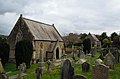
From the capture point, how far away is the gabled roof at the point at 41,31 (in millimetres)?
34700

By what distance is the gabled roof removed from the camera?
3470 cm

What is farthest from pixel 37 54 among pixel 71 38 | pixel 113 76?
pixel 71 38

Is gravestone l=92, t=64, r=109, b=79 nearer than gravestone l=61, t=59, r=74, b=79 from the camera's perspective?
No

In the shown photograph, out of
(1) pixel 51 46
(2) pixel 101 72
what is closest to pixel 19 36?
(1) pixel 51 46

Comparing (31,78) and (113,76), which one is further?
(31,78)

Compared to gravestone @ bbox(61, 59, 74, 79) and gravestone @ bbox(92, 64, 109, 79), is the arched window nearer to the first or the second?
gravestone @ bbox(61, 59, 74, 79)

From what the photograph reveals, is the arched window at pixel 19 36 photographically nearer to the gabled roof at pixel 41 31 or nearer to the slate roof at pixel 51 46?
the gabled roof at pixel 41 31

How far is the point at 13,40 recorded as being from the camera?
35250 mm

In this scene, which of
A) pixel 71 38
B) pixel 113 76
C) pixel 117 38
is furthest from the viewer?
pixel 71 38

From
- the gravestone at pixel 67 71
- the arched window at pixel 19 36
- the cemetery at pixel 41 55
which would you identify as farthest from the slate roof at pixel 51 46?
the gravestone at pixel 67 71

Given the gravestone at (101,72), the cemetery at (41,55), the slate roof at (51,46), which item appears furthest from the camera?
the slate roof at (51,46)

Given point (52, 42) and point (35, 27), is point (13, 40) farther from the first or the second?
point (52, 42)

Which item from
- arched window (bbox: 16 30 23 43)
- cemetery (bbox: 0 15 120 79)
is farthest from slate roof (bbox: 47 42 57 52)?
arched window (bbox: 16 30 23 43)

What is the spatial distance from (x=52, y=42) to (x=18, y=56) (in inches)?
566
